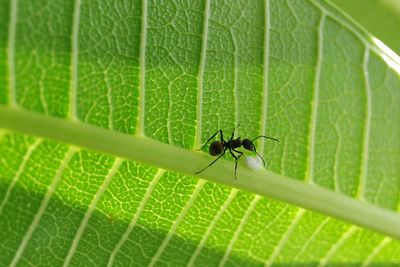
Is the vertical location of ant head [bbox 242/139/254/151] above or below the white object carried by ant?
above

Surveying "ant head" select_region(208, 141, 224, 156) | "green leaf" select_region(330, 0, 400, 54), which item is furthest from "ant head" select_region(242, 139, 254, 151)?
"green leaf" select_region(330, 0, 400, 54)

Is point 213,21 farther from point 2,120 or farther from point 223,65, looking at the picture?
point 2,120

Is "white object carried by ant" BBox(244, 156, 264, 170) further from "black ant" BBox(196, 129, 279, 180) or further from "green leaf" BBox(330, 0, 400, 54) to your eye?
"green leaf" BBox(330, 0, 400, 54)

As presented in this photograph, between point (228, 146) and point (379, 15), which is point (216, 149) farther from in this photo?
point (379, 15)

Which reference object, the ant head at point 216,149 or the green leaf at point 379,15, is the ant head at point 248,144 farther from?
the green leaf at point 379,15

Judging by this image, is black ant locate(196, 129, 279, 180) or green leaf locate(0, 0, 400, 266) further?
black ant locate(196, 129, 279, 180)

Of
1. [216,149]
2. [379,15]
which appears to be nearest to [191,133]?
[216,149]

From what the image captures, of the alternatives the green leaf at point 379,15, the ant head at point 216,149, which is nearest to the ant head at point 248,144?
the ant head at point 216,149
